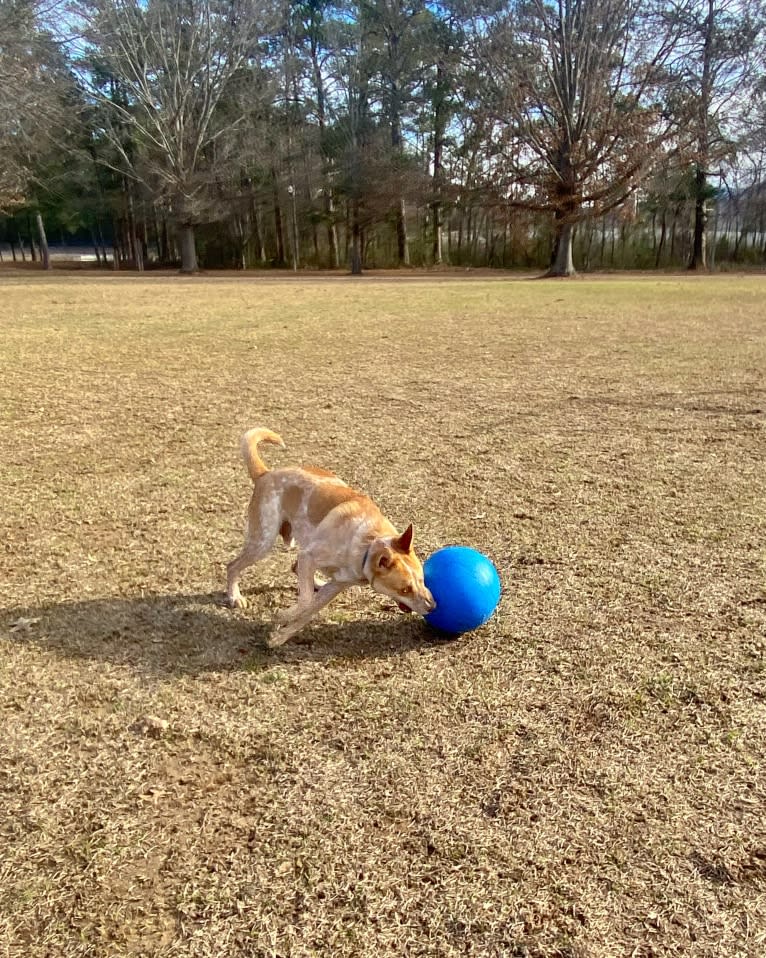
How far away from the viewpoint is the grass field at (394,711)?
174 centimetres

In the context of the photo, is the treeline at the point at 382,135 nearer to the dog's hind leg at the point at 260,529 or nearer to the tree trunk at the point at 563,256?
the tree trunk at the point at 563,256

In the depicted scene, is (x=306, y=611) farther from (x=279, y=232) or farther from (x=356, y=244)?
(x=279, y=232)

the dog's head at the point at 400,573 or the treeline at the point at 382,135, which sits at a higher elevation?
the treeline at the point at 382,135

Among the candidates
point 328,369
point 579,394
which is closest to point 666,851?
point 579,394

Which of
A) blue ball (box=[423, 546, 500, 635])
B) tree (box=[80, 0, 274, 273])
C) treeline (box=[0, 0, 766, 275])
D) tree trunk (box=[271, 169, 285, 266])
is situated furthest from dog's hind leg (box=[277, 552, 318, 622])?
tree trunk (box=[271, 169, 285, 266])

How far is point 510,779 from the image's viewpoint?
2.17 meters

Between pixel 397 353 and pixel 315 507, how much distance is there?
7.29 meters

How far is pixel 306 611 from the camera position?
284 cm

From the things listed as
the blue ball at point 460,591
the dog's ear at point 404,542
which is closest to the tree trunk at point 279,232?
the blue ball at point 460,591

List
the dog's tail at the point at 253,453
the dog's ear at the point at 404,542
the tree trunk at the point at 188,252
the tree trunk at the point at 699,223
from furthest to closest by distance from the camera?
the tree trunk at the point at 188,252 < the tree trunk at the point at 699,223 < the dog's tail at the point at 253,453 < the dog's ear at the point at 404,542

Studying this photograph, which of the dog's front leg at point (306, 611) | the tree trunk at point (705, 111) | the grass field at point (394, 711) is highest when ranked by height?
the tree trunk at point (705, 111)

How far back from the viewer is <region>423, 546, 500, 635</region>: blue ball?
2848mm

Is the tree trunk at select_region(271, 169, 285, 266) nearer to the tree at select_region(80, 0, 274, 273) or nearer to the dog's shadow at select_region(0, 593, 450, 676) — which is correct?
the tree at select_region(80, 0, 274, 273)

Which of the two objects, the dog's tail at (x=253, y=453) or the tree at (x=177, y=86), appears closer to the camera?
the dog's tail at (x=253, y=453)
